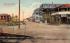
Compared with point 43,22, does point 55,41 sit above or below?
below

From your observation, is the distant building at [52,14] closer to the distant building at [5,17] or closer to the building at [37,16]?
the building at [37,16]

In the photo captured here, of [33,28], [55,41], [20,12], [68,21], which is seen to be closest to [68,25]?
[68,21]

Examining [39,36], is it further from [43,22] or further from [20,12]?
[20,12]

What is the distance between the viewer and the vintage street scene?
9.47 feet

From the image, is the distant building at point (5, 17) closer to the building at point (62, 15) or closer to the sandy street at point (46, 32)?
the sandy street at point (46, 32)

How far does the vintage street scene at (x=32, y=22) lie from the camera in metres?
2.89

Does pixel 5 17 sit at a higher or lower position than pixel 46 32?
→ higher

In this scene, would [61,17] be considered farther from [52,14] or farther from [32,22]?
[32,22]

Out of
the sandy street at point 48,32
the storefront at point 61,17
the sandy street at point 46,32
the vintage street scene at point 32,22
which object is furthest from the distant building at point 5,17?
the storefront at point 61,17

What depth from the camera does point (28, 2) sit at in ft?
9.55

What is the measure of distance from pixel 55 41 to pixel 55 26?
19cm

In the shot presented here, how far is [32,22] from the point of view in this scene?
9.52 feet

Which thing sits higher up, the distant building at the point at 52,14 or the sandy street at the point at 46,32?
the distant building at the point at 52,14

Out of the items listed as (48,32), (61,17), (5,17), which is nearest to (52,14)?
(61,17)
